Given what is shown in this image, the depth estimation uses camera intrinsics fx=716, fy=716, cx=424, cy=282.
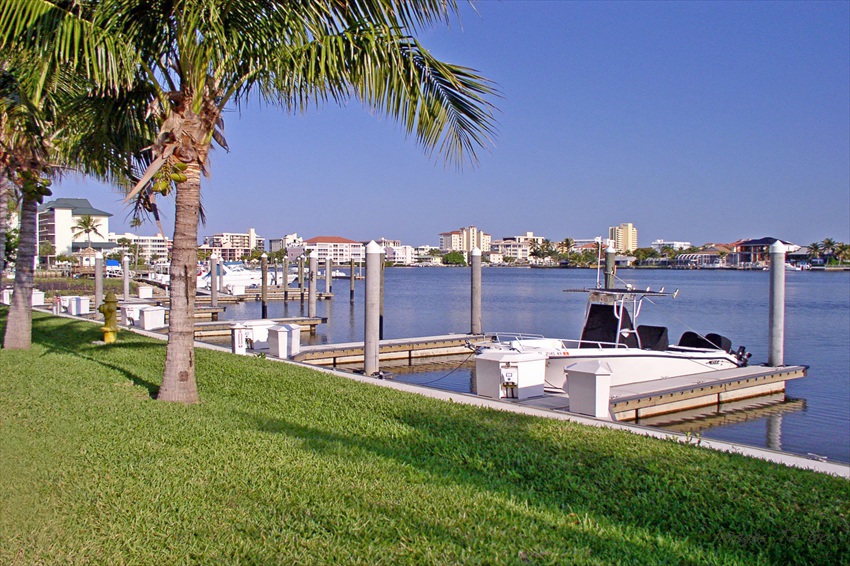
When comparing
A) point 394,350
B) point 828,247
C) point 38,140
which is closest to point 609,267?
point 394,350

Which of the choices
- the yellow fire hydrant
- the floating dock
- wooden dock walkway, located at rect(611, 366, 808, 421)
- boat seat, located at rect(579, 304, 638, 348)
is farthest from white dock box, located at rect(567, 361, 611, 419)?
the yellow fire hydrant

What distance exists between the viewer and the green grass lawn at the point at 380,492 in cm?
416

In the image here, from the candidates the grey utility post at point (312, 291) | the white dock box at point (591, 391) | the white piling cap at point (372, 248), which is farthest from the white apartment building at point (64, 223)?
the white dock box at point (591, 391)

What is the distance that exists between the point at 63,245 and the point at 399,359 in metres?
99.1

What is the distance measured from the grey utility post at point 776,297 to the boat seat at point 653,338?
92.9 inches

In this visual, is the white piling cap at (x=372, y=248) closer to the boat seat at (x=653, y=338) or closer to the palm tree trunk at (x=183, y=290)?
the palm tree trunk at (x=183, y=290)

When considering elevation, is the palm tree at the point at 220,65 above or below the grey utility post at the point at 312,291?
above

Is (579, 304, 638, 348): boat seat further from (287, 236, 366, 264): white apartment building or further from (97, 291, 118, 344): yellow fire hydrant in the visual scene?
(287, 236, 366, 264): white apartment building

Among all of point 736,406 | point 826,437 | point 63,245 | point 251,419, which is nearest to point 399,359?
point 736,406

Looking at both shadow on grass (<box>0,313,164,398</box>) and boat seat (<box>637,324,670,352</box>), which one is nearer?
shadow on grass (<box>0,313,164,398</box>)

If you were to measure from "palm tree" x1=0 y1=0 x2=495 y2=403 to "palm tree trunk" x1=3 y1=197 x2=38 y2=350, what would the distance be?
18.3ft

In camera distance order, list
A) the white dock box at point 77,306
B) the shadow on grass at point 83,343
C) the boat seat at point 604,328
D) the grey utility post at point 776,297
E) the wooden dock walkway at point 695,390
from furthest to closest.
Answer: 1. the white dock box at point 77,306
2. the grey utility post at point 776,297
3. the boat seat at point 604,328
4. the wooden dock walkway at point 695,390
5. the shadow on grass at point 83,343

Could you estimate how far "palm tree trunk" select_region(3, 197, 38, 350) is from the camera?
12.9 meters

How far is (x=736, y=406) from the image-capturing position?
1412cm
